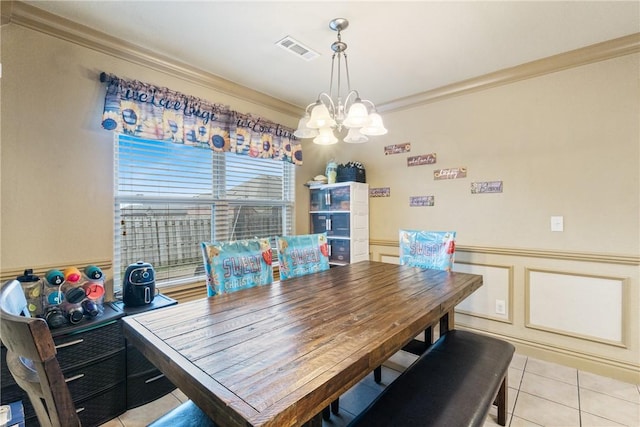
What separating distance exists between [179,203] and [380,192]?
2.19m

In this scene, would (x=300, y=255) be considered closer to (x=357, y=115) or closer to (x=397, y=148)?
(x=357, y=115)

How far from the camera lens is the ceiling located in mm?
1820

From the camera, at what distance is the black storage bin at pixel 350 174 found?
3418mm

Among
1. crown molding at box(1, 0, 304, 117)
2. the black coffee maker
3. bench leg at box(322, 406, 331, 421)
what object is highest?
crown molding at box(1, 0, 304, 117)

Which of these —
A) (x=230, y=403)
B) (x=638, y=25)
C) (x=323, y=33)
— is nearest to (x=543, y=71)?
(x=638, y=25)

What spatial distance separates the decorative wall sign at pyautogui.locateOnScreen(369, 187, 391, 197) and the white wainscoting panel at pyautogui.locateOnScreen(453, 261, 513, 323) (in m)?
1.08

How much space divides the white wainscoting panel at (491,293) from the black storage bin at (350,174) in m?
1.41

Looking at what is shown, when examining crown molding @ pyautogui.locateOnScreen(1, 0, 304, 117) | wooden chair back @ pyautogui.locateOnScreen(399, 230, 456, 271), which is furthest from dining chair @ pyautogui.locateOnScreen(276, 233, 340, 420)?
crown molding @ pyautogui.locateOnScreen(1, 0, 304, 117)

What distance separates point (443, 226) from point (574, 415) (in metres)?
1.68

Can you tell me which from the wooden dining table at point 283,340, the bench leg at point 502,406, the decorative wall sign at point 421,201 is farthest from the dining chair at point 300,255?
the bench leg at point 502,406

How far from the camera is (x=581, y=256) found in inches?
91.7

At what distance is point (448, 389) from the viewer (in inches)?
49.6

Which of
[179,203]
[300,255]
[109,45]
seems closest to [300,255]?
[300,255]

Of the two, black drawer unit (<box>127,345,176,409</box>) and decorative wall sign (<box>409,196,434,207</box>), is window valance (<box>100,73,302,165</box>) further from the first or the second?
black drawer unit (<box>127,345,176,409</box>)
